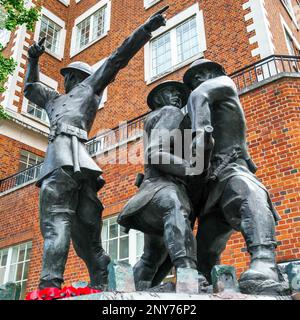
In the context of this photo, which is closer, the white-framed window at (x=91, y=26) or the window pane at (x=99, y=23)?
the white-framed window at (x=91, y=26)

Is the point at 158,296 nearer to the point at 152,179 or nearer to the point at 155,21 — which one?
the point at 152,179

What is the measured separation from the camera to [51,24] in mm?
19109

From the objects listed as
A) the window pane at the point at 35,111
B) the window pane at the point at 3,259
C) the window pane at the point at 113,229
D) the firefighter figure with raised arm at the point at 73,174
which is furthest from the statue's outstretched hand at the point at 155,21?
the window pane at the point at 35,111

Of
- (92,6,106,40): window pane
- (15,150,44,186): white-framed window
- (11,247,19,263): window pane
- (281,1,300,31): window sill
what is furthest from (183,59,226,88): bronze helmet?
(92,6,106,40): window pane

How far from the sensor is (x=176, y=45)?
13.9 m

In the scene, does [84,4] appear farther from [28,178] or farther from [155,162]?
[155,162]

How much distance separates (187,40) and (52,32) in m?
8.11

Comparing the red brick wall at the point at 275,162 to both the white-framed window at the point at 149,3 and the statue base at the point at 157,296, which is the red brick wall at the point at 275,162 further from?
the white-framed window at the point at 149,3

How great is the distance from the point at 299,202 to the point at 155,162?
4644mm

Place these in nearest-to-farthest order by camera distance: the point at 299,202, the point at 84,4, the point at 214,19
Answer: the point at 299,202, the point at 214,19, the point at 84,4

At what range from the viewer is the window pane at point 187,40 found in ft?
43.7

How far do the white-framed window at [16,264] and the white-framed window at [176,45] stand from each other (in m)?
6.82

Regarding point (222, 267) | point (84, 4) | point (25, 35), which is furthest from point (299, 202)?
point (84, 4)

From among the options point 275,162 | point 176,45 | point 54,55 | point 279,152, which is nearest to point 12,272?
point 275,162
